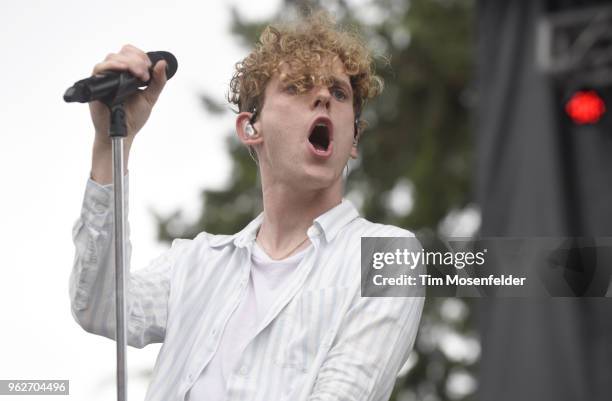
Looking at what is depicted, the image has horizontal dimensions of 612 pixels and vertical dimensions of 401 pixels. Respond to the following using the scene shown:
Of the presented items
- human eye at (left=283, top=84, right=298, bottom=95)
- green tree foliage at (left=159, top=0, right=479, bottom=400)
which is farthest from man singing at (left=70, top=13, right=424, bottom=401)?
green tree foliage at (left=159, top=0, right=479, bottom=400)

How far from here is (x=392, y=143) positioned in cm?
870

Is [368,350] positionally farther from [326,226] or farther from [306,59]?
[306,59]

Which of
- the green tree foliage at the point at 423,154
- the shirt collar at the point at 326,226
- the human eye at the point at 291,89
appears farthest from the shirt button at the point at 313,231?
the green tree foliage at the point at 423,154

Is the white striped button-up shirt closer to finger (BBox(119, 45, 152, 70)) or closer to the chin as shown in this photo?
the chin

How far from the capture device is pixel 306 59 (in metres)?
2.01

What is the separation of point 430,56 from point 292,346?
6803 millimetres

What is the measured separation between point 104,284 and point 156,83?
0.38 meters

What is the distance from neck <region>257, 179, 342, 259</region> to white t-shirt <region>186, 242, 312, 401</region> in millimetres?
35

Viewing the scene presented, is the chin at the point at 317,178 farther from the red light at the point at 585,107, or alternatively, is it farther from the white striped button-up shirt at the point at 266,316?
the red light at the point at 585,107

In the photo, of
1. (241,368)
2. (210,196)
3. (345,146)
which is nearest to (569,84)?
(345,146)

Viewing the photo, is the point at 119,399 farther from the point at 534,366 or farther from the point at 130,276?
the point at 534,366

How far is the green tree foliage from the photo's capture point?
809 centimetres

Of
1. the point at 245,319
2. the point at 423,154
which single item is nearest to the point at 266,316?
the point at 245,319

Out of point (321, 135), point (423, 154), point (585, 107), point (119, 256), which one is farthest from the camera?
point (423, 154)
